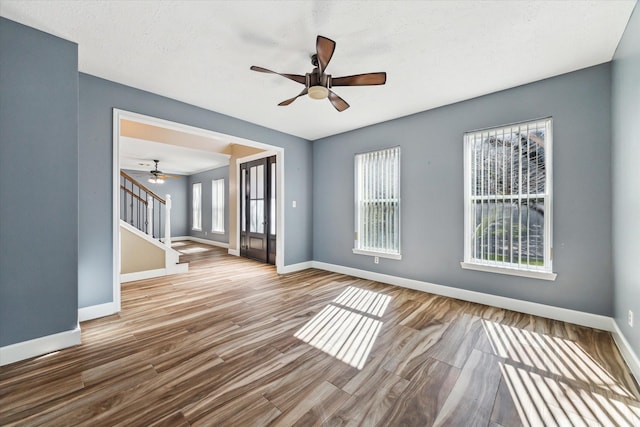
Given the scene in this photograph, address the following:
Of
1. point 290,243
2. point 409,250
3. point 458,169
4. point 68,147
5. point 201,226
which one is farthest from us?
point 201,226

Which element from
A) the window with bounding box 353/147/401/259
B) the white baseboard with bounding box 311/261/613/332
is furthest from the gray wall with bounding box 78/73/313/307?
the white baseboard with bounding box 311/261/613/332

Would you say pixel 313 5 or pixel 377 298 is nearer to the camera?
pixel 313 5

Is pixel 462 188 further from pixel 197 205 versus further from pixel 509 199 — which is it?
pixel 197 205

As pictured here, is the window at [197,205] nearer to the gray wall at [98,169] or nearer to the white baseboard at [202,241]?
the white baseboard at [202,241]

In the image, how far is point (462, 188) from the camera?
3.38 metres

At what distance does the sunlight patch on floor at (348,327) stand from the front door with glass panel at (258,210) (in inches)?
106

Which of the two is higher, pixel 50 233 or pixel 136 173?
pixel 136 173

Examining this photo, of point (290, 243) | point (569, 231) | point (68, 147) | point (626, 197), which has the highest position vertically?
point (68, 147)

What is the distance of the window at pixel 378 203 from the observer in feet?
13.5

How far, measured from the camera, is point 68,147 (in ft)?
7.32

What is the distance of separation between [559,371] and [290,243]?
12.8 ft

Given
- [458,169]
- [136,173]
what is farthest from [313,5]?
[136,173]

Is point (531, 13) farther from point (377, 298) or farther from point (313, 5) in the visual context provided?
point (377, 298)

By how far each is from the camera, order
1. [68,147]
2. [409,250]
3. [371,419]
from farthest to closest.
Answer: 1. [409,250]
2. [68,147]
3. [371,419]
